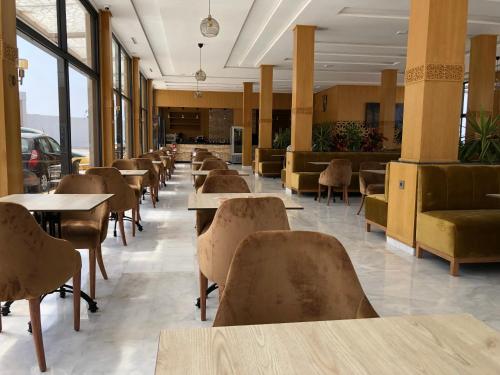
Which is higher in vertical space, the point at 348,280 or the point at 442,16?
the point at 442,16

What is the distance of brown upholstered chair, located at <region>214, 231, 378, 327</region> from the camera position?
1.49 meters

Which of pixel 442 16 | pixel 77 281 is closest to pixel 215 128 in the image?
pixel 442 16

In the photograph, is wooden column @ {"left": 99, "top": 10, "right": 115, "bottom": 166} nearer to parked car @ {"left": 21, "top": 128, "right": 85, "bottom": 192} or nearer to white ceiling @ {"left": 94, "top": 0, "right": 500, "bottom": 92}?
white ceiling @ {"left": 94, "top": 0, "right": 500, "bottom": 92}

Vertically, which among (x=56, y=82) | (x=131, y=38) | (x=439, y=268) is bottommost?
(x=439, y=268)

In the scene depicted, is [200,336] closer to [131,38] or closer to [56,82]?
[56,82]

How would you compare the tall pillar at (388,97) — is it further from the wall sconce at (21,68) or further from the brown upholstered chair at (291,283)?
the brown upholstered chair at (291,283)

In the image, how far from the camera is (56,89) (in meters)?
6.36

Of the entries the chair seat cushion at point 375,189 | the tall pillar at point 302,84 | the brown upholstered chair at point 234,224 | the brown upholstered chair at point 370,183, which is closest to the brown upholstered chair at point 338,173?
the brown upholstered chair at point 370,183

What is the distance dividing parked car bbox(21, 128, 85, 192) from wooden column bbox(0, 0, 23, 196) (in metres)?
0.41

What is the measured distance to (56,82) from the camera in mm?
6375

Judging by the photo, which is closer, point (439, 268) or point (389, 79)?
point (439, 268)

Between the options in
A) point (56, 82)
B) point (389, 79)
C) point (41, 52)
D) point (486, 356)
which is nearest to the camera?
point (486, 356)

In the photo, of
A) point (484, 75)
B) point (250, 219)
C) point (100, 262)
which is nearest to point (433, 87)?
point (250, 219)

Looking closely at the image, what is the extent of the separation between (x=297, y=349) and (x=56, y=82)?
6.41m
